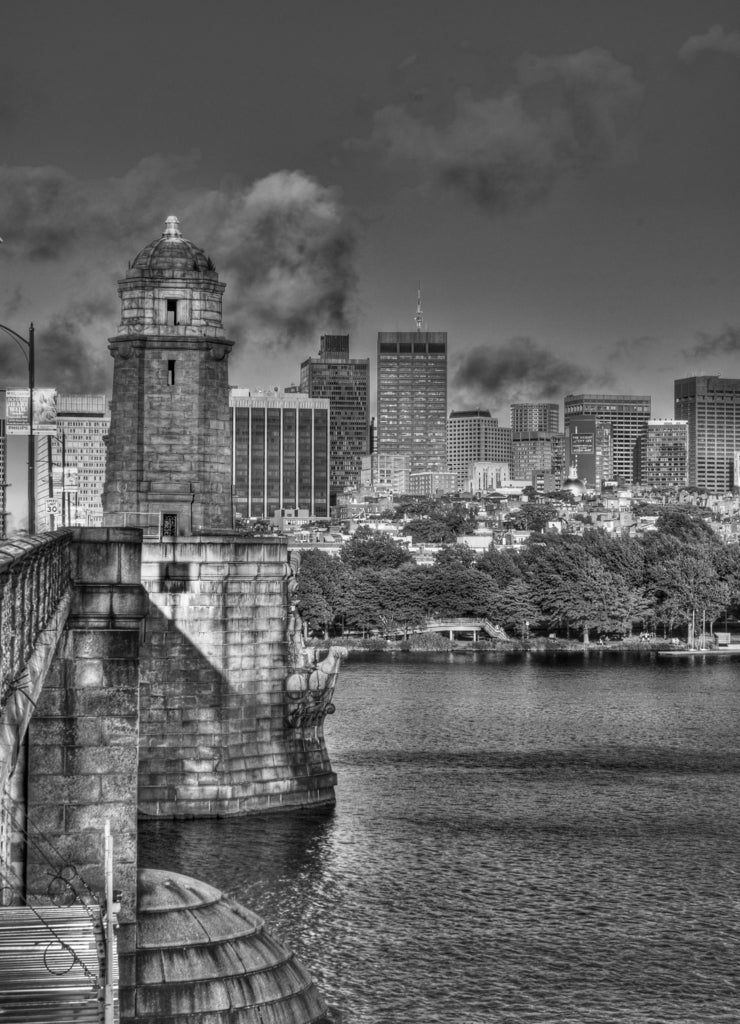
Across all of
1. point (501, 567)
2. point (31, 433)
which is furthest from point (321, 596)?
point (31, 433)

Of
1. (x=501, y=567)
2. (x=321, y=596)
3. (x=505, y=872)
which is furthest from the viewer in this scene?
(x=501, y=567)

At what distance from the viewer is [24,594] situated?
74.8 feet

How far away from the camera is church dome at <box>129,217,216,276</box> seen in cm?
6012

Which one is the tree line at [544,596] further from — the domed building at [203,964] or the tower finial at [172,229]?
the domed building at [203,964]

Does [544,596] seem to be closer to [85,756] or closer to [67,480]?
[67,480]

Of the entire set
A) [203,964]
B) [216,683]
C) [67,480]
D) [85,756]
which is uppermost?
[67,480]

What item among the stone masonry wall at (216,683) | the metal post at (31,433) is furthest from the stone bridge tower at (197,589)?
the metal post at (31,433)

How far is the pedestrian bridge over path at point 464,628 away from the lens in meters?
168

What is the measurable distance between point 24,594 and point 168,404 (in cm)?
3725

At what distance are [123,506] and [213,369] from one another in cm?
569

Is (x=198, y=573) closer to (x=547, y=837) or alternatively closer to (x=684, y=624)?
(x=547, y=837)

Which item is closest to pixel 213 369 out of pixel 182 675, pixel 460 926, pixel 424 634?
pixel 182 675

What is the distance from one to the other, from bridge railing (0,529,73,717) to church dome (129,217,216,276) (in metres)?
31.7

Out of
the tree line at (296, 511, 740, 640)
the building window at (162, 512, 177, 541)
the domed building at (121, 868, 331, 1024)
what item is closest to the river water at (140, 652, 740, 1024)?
the domed building at (121, 868, 331, 1024)
